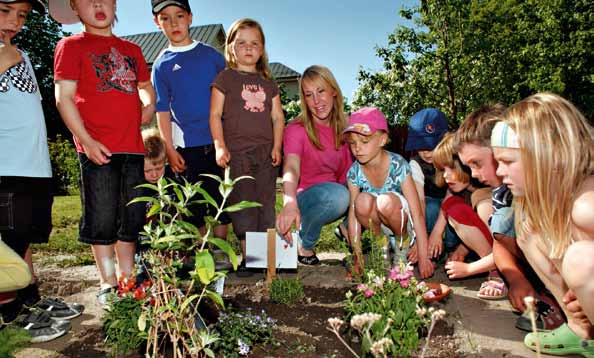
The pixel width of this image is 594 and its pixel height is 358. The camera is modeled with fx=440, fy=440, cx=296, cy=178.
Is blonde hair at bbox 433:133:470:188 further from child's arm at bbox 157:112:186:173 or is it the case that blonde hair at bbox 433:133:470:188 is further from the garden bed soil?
child's arm at bbox 157:112:186:173

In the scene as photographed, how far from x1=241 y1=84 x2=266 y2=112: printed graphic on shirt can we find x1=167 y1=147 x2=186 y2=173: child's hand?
0.65m

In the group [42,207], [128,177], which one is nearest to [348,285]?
[128,177]

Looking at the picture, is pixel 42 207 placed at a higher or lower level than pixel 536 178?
lower

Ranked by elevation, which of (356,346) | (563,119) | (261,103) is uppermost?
(261,103)

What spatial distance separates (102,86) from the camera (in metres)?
2.93

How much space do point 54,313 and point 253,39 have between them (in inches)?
92.3

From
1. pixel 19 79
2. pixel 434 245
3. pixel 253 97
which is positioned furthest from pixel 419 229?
pixel 19 79

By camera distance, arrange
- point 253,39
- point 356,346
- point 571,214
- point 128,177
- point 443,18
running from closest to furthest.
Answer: point 571,214 → point 356,346 → point 128,177 → point 253,39 → point 443,18

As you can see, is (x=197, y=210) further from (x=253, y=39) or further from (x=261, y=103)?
(x=253, y=39)

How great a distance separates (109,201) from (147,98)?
0.87m

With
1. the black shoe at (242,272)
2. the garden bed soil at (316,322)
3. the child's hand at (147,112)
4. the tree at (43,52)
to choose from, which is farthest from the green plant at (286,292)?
the tree at (43,52)

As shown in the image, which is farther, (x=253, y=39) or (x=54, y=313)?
(x=253, y=39)

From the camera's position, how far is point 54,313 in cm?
253

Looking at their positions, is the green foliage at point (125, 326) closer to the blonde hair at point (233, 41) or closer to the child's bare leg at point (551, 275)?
the child's bare leg at point (551, 275)
